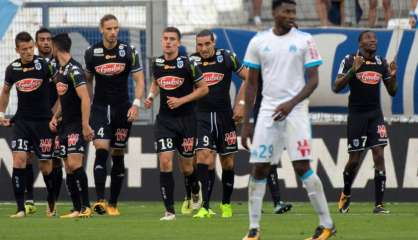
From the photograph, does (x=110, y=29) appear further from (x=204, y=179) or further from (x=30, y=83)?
(x=204, y=179)

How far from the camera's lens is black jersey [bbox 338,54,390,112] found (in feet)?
59.2

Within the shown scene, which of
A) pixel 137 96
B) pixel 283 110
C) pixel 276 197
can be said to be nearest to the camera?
pixel 283 110

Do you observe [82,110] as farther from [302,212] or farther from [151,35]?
Result: [151,35]

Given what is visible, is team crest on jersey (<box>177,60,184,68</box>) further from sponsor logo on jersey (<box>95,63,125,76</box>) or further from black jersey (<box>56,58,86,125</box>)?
black jersey (<box>56,58,86,125</box>)

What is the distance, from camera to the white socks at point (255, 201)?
12022mm

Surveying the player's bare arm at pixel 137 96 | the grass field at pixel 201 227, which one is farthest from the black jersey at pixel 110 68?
the grass field at pixel 201 227

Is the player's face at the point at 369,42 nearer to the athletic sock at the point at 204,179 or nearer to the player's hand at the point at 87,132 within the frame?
the athletic sock at the point at 204,179

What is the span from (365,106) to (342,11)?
5.11m

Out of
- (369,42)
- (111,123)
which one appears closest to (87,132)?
(111,123)

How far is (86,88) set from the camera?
16.4 m

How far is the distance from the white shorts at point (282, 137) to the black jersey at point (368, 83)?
242 inches

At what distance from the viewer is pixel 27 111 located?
17.2m

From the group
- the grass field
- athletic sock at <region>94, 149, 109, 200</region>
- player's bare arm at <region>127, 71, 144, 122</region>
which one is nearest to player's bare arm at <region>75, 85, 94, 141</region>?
player's bare arm at <region>127, 71, 144, 122</region>

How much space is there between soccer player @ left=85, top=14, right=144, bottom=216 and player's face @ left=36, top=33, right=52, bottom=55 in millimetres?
1688
